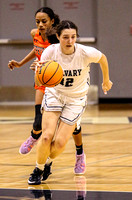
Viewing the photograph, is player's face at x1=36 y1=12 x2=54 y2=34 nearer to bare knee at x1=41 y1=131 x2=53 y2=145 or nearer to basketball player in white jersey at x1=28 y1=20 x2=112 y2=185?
basketball player in white jersey at x1=28 y1=20 x2=112 y2=185

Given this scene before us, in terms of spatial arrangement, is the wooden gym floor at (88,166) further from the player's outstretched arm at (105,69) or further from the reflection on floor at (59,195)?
the player's outstretched arm at (105,69)

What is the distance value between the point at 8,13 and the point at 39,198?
8253 mm

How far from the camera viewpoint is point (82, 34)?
11.0m

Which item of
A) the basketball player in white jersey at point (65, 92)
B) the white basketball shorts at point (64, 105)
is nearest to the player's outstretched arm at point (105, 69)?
the basketball player in white jersey at point (65, 92)

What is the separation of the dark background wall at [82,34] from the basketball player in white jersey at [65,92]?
6765 mm

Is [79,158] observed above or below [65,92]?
below

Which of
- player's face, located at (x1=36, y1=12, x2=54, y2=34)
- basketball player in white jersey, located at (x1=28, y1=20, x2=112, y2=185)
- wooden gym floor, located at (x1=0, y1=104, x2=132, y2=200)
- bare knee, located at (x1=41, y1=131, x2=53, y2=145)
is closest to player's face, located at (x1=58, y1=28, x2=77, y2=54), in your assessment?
basketball player in white jersey, located at (x1=28, y1=20, x2=112, y2=185)

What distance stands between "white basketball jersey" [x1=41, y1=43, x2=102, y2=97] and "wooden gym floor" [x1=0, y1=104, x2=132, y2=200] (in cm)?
72

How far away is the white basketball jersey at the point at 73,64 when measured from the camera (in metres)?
3.99

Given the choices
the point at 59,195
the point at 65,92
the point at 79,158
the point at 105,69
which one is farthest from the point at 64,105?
the point at 59,195

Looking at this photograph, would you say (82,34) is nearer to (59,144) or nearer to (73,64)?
(73,64)

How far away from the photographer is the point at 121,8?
10.6 m

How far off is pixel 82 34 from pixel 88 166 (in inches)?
263

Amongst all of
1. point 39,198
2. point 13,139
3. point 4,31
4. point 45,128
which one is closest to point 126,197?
point 39,198
